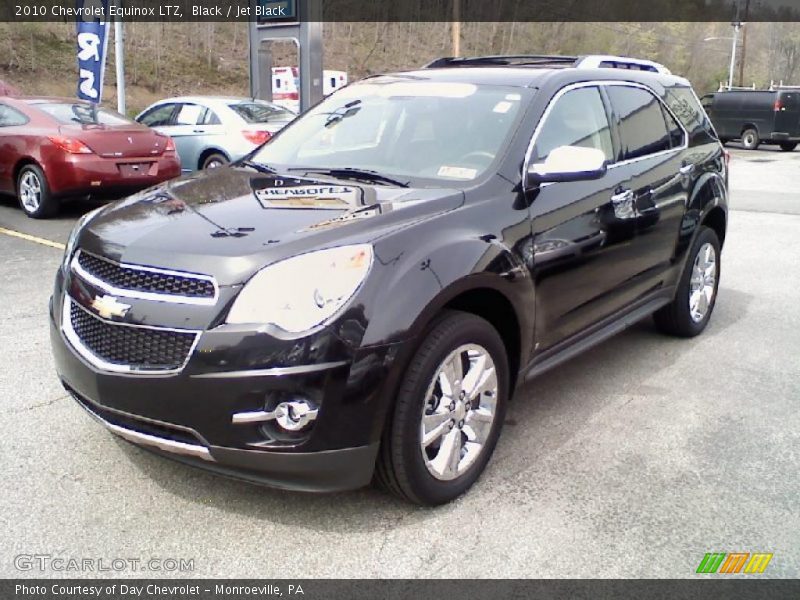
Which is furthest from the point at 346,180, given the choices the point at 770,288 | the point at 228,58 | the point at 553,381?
the point at 228,58

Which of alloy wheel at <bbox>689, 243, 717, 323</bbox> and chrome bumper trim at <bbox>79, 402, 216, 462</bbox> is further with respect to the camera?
alloy wheel at <bbox>689, 243, 717, 323</bbox>

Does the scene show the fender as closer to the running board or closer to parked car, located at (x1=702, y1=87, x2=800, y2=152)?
the running board

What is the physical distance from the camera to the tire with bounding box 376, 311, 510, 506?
282 cm

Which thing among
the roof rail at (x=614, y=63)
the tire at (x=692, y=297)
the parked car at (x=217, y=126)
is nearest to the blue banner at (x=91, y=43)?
the parked car at (x=217, y=126)

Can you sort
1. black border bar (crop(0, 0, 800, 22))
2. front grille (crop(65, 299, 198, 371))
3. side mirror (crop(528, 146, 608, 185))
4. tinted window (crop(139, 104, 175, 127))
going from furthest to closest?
black border bar (crop(0, 0, 800, 22))
tinted window (crop(139, 104, 175, 127))
side mirror (crop(528, 146, 608, 185))
front grille (crop(65, 299, 198, 371))

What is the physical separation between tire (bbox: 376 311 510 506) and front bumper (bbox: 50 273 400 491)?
Answer: 0.11 m

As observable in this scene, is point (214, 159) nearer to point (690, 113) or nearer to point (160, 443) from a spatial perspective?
point (690, 113)

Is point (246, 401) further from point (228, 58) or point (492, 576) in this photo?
point (228, 58)

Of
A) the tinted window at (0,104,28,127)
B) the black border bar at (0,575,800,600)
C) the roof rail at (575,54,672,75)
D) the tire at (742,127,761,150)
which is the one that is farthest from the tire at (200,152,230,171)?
the tire at (742,127,761,150)

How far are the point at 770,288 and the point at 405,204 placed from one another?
4.94 metres

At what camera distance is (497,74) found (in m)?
4.09

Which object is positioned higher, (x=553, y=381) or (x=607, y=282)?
(x=607, y=282)

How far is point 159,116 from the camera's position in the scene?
1214cm

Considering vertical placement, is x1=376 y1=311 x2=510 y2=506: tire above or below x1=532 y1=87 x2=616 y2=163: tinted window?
below
